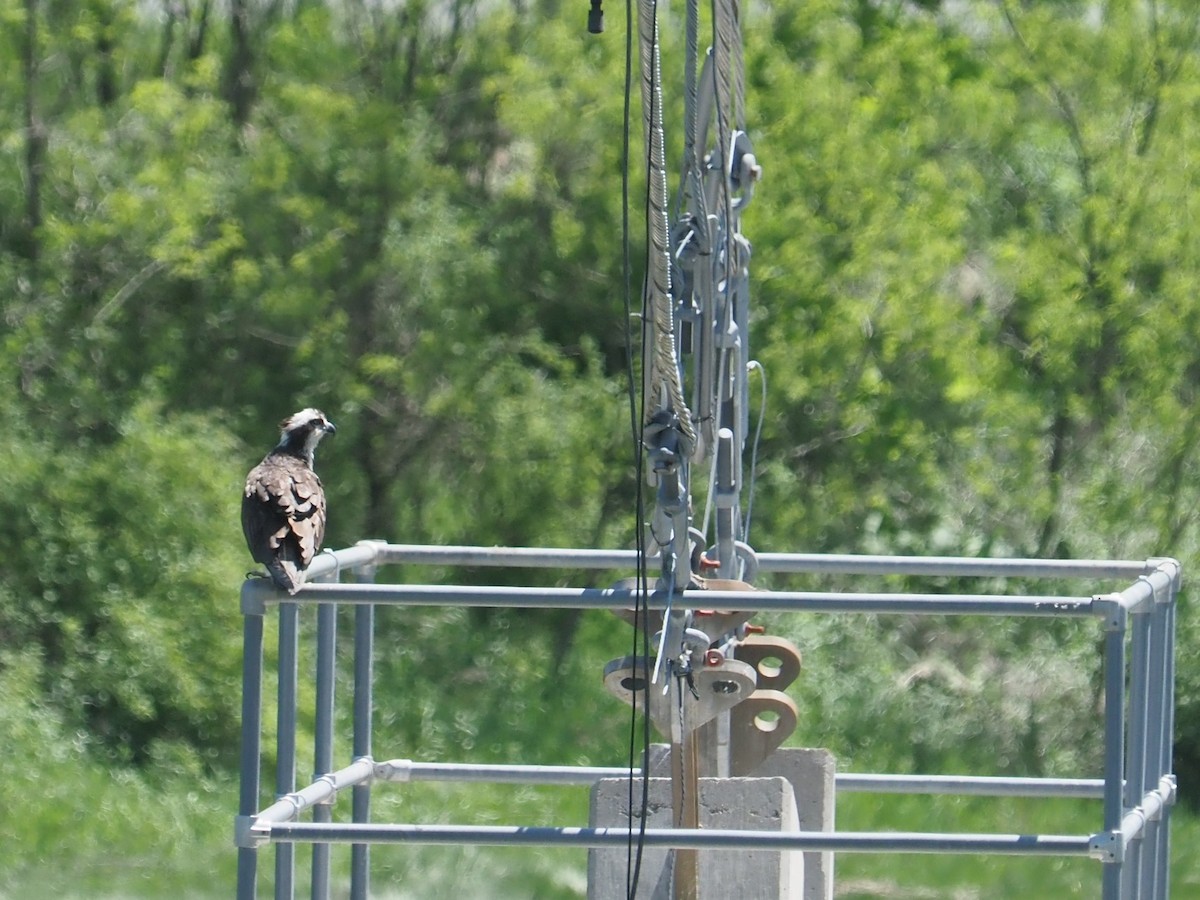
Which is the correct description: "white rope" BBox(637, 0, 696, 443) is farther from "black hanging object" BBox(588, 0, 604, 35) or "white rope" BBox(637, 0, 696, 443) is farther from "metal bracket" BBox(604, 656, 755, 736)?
"metal bracket" BBox(604, 656, 755, 736)

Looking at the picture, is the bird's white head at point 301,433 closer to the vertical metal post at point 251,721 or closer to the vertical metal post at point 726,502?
the vertical metal post at point 726,502

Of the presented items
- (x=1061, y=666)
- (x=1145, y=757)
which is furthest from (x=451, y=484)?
(x=1145, y=757)

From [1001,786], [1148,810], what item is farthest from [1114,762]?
[1001,786]

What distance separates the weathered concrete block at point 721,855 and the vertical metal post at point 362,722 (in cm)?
47

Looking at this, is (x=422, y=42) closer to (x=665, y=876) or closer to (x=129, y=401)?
(x=129, y=401)

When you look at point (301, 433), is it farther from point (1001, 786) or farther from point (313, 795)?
point (1001, 786)

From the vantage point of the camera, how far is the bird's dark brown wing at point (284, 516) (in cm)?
359

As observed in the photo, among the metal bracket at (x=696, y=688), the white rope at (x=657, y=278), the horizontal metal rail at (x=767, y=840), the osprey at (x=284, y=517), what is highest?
the white rope at (x=657, y=278)

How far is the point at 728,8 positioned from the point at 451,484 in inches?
332

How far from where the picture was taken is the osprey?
3.56 m

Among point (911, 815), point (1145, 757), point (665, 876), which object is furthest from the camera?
point (911, 815)

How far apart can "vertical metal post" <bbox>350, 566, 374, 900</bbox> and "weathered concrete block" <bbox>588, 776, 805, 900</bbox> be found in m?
0.47

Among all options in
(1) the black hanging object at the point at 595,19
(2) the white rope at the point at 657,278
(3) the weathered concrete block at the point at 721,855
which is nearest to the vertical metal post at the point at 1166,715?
(3) the weathered concrete block at the point at 721,855

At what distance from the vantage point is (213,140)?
12.3m
